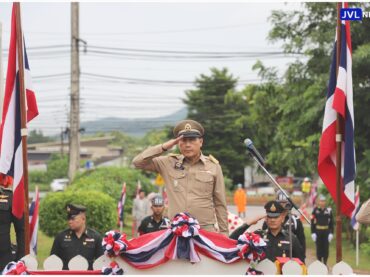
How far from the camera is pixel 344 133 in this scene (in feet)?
22.6

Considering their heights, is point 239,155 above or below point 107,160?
above

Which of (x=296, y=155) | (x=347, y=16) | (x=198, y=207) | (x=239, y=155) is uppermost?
(x=347, y=16)

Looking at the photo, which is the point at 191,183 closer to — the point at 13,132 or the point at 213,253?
the point at 213,253

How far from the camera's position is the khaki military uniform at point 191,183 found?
20.2ft

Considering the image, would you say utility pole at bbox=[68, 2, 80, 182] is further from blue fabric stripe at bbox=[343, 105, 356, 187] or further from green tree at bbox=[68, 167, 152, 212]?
blue fabric stripe at bbox=[343, 105, 356, 187]

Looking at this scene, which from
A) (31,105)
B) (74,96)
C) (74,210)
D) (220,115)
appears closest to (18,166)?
(31,105)

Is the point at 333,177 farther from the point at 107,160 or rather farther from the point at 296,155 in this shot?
the point at 107,160

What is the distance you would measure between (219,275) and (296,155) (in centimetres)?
1717

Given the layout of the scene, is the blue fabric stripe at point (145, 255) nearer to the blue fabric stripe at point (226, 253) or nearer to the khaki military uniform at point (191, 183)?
the blue fabric stripe at point (226, 253)

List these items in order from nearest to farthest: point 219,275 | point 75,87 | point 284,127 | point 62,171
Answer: point 219,275 → point 284,127 → point 75,87 → point 62,171

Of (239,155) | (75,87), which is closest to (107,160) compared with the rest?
(239,155)

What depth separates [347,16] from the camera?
6895mm

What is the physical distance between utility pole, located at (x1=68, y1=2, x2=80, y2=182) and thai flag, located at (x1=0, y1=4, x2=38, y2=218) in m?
20.2

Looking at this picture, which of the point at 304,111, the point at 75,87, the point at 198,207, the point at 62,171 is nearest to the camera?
the point at 198,207
